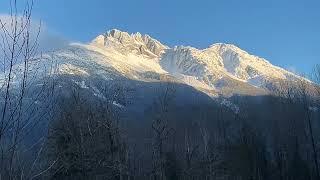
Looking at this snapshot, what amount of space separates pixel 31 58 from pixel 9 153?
56.0 inches

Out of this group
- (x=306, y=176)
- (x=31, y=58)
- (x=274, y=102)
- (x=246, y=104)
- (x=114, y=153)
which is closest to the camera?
(x=31, y=58)

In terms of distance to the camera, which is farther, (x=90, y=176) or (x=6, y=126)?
(x=90, y=176)

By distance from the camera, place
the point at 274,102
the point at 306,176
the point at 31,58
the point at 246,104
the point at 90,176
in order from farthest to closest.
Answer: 1. the point at 246,104
2. the point at 274,102
3. the point at 306,176
4. the point at 90,176
5. the point at 31,58

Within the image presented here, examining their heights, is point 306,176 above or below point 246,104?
below

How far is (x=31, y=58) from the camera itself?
7656 mm

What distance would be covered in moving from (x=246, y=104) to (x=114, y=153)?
11158 centimetres

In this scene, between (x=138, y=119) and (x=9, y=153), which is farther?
(x=138, y=119)

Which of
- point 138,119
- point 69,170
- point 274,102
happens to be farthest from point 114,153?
point 138,119

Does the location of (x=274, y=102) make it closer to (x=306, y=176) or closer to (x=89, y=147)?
(x=306, y=176)

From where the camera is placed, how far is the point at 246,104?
140 metres

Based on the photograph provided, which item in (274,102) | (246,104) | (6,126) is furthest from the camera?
(246,104)

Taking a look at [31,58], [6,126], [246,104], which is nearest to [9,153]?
[6,126]

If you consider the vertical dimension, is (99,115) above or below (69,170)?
above

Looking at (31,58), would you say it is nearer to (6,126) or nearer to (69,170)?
(6,126)
